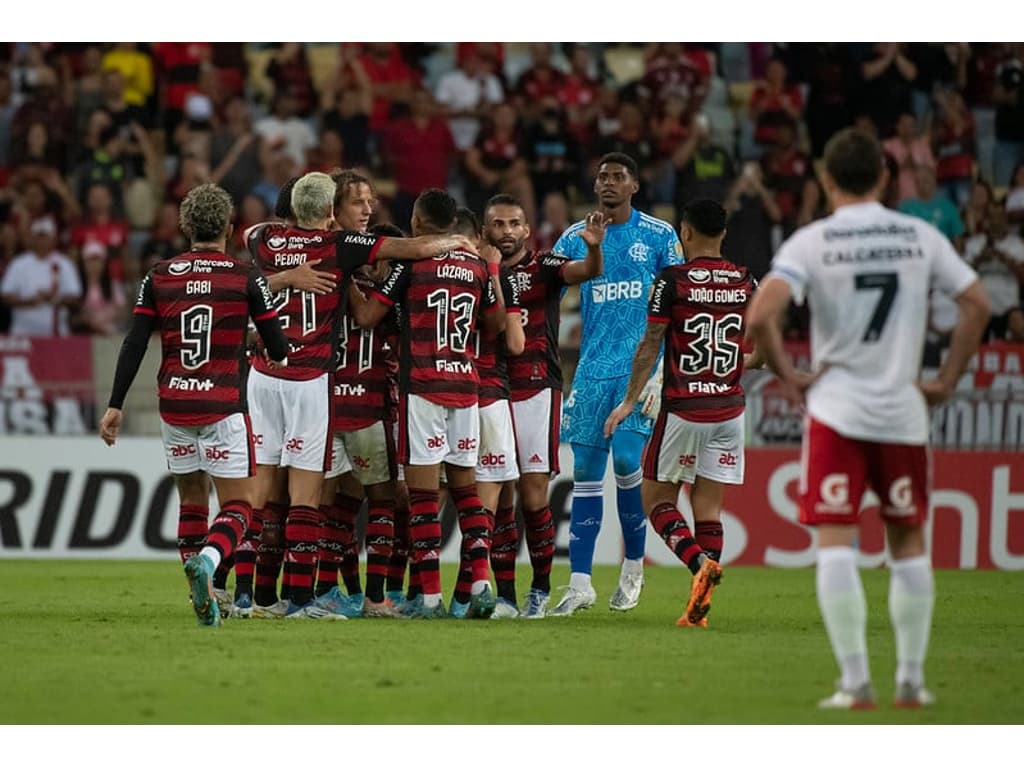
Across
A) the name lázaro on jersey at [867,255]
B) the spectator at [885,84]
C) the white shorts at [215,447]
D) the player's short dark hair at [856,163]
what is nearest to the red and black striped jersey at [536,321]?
the white shorts at [215,447]

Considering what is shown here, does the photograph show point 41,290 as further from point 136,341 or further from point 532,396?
point 136,341

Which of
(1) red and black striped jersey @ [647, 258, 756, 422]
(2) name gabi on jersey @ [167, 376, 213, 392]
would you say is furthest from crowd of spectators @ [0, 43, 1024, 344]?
(2) name gabi on jersey @ [167, 376, 213, 392]

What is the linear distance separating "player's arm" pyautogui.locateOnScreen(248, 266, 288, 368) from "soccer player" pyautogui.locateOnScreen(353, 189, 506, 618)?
0.71 metres

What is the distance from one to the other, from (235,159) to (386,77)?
2.27m

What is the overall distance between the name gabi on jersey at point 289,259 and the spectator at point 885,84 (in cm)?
1145

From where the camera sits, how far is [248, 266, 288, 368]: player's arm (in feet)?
31.3

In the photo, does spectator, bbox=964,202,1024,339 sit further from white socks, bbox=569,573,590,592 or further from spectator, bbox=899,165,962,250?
white socks, bbox=569,573,590,592

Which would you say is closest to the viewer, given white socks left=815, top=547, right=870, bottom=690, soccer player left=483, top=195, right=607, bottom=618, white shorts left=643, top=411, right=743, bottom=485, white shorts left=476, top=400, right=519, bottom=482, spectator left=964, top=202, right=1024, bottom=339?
white socks left=815, top=547, right=870, bottom=690

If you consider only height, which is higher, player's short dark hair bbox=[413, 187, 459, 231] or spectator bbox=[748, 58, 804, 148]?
spectator bbox=[748, 58, 804, 148]

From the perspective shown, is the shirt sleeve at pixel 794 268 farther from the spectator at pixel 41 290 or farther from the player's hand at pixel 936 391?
the spectator at pixel 41 290

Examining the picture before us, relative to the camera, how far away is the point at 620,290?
37.0 feet

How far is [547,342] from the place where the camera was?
11.0 m

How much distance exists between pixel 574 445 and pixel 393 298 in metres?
1.74

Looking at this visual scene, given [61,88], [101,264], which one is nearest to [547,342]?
[101,264]
